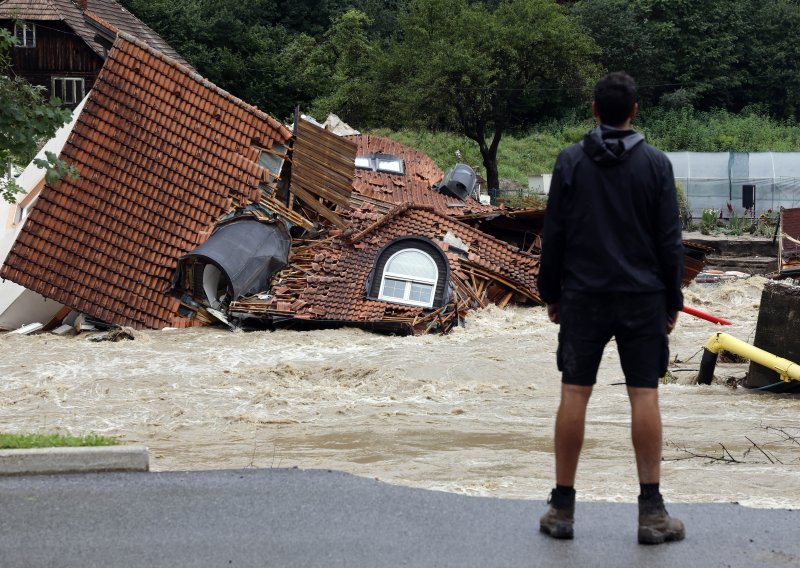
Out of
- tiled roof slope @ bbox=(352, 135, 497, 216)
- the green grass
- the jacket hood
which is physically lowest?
the green grass

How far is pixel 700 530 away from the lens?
5688 mm

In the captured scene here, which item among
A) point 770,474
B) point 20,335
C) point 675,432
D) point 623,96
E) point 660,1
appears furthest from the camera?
point 660,1

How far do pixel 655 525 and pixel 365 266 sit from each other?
16648 millimetres

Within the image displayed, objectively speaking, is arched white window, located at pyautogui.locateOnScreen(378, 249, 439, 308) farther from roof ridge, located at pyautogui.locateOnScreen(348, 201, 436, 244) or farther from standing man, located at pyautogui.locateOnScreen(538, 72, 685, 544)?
standing man, located at pyautogui.locateOnScreen(538, 72, 685, 544)

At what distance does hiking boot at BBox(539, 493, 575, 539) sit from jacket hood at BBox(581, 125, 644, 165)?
1648mm

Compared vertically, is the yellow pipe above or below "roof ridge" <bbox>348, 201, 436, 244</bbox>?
below

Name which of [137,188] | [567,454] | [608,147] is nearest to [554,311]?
[567,454]

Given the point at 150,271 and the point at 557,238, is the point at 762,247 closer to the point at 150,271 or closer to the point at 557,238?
the point at 150,271

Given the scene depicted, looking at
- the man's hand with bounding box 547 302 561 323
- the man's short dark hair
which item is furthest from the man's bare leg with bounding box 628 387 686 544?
the man's short dark hair

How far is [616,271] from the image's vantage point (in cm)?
538

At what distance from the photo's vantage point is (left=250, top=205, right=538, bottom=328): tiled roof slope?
2094cm

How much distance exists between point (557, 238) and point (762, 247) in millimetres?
33741

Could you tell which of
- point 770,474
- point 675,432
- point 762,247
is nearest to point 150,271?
point 675,432

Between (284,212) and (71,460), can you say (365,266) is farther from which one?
(71,460)
